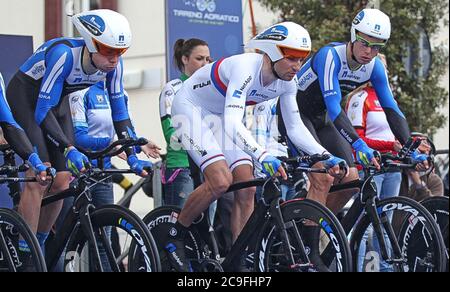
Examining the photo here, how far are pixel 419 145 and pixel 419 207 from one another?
2.09ft

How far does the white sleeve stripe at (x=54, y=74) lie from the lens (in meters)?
8.16

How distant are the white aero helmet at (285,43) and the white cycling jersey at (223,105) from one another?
120 millimetres

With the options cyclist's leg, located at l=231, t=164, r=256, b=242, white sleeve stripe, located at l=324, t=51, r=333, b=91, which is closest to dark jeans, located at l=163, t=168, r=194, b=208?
cyclist's leg, located at l=231, t=164, r=256, b=242

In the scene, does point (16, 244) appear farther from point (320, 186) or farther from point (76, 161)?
point (320, 186)

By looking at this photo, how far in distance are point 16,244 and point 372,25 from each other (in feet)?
10.2

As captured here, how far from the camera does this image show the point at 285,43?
8453mm

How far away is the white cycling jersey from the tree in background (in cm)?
575

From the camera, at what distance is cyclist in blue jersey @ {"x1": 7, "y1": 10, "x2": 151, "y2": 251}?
806 centimetres

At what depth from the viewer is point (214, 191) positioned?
8430 mm

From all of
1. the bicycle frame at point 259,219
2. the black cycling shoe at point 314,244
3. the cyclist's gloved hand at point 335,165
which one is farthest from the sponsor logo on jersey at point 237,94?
the black cycling shoe at point 314,244

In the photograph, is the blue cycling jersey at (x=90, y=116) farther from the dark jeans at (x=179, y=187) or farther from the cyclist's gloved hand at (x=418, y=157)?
the cyclist's gloved hand at (x=418, y=157)

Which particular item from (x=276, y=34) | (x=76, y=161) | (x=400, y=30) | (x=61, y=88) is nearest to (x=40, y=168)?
(x=76, y=161)
